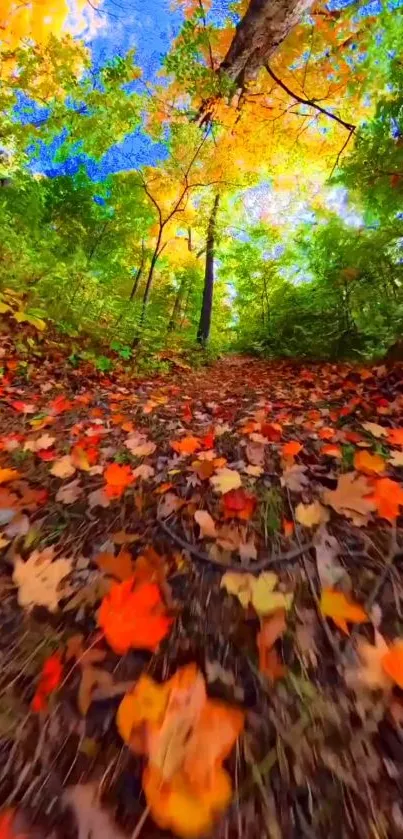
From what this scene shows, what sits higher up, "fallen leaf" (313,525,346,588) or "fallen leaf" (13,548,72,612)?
"fallen leaf" (313,525,346,588)

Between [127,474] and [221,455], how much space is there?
1.95 feet

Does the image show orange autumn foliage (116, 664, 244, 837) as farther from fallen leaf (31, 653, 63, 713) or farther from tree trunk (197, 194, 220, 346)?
tree trunk (197, 194, 220, 346)

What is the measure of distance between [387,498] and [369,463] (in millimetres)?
369

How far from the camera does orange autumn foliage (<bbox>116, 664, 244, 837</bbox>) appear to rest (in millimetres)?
630

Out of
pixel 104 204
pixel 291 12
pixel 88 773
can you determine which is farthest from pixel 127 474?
pixel 104 204

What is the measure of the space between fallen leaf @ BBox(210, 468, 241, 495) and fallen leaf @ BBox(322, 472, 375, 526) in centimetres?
43

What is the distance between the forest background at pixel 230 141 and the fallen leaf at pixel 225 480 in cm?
356

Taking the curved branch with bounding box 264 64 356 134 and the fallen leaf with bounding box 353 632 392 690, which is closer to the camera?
the fallen leaf with bounding box 353 632 392 690

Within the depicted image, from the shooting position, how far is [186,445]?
7.74 ft

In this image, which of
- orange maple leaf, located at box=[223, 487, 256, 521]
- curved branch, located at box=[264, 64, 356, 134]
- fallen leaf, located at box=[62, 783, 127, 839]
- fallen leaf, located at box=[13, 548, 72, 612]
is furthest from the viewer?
curved branch, located at box=[264, 64, 356, 134]

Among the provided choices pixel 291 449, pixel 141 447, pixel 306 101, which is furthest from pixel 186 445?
pixel 306 101

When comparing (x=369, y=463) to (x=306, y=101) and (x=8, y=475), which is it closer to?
(x=8, y=475)

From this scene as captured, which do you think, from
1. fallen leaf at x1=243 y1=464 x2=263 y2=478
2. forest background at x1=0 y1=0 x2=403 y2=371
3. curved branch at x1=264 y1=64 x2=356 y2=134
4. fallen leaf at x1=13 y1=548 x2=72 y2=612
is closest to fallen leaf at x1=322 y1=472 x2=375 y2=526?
fallen leaf at x1=243 y1=464 x2=263 y2=478

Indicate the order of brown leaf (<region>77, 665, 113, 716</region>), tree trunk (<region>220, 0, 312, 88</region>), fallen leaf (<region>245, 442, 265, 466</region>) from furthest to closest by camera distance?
tree trunk (<region>220, 0, 312, 88</region>), fallen leaf (<region>245, 442, 265, 466</region>), brown leaf (<region>77, 665, 113, 716</region>)
